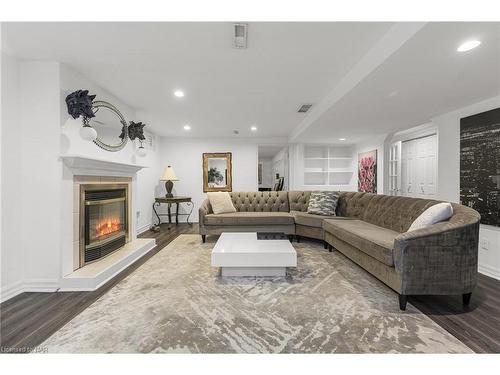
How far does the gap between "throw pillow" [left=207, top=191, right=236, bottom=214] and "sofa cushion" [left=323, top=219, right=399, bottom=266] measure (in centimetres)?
194

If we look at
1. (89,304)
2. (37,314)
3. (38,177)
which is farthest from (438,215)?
(38,177)

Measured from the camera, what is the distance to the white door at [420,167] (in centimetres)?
510

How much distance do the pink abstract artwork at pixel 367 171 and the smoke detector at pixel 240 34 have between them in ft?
15.6

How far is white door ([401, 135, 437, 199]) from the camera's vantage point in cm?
510

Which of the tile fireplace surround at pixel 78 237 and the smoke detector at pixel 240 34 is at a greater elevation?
the smoke detector at pixel 240 34

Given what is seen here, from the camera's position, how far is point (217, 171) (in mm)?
6277

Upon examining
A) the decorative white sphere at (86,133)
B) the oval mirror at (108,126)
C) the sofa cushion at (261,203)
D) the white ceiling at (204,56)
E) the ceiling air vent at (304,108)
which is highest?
the ceiling air vent at (304,108)

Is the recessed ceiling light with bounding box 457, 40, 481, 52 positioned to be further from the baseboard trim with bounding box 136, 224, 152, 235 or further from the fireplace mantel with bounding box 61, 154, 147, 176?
the baseboard trim with bounding box 136, 224, 152, 235

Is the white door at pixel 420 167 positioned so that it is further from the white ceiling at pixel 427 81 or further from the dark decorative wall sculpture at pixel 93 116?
the dark decorative wall sculpture at pixel 93 116

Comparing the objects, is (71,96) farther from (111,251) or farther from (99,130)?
(111,251)

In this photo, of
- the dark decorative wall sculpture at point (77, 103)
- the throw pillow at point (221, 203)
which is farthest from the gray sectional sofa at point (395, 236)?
the dark decorative wall sculpture at point (77, 103)

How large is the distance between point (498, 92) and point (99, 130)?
477 cm
